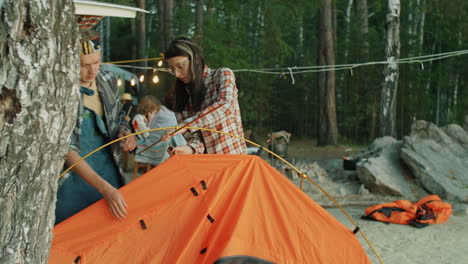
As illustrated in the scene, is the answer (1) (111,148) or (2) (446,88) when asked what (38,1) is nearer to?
(1) (111,148)

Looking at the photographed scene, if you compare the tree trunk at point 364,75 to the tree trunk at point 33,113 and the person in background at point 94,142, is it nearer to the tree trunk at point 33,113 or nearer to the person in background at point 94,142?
the person in background at point 94,142

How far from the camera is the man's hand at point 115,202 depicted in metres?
2.09

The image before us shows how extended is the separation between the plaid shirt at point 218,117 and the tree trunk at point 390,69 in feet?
23.2

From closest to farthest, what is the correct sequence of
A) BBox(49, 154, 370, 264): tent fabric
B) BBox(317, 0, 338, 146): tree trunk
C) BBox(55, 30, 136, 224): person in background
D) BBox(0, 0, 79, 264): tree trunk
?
BBox(0, 0, 79, 264): tree trunk → BBox(55, 30, 136, 224): person in background → BBox(49, 154, 370, 264): tent fabric → BBox(317, 0, 338, 146): tree trunk

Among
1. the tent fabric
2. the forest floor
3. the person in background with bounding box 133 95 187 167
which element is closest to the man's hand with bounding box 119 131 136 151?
the tent fabric

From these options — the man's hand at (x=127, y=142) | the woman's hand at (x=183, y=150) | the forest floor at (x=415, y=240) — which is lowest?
the forest floor at (x=415, y=240)

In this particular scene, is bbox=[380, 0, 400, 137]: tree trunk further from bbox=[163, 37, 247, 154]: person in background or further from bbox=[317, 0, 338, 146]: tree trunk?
bbox=[163, 37, 247, 154]: person in background

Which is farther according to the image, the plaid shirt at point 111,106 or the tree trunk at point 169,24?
the tree trunk at point 169,24

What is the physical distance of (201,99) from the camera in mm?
2652

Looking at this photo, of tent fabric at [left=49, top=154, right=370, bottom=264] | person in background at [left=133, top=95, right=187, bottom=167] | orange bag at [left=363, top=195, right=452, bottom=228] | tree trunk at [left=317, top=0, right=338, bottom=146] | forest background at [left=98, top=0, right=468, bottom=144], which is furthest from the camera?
forest background at [left=98, top=0, right=468, bottom=144]

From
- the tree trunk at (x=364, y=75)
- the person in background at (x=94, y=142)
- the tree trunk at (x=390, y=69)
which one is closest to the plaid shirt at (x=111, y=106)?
the person in background at (x=94, y=142)

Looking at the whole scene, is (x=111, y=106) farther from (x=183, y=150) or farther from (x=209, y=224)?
(x=209, y=224)

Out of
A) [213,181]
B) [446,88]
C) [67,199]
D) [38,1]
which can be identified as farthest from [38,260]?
[446,88]

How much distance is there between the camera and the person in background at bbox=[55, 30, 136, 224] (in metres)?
2.02
